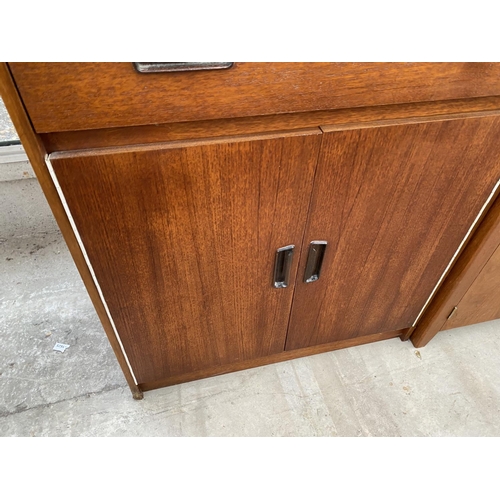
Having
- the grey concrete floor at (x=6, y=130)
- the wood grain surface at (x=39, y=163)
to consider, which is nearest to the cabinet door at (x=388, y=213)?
the wood grain surface at (x=39, y=163)

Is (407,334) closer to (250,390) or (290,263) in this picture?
(250,390)

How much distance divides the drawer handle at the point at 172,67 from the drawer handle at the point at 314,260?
0.37 m

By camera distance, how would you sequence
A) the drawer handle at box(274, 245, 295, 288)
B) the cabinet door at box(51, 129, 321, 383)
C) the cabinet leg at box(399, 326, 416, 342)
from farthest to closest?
1. the cabinet leg at box(399, 326, 416, 342)
2. the drawer handle at box(274, 245, 295, 288)
3. the cabinet door at box(51, 129, 321, 383)

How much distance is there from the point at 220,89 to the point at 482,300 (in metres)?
0.90

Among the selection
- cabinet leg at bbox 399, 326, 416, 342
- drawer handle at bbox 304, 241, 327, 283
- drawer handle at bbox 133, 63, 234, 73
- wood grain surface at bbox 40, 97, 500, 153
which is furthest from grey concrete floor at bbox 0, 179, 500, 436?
drawer handle at bbox 133, 63, 234, 73

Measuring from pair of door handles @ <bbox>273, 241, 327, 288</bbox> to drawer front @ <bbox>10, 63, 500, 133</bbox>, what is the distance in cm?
26

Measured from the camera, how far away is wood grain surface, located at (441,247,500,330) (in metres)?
0.94

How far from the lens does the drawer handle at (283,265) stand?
72 cm

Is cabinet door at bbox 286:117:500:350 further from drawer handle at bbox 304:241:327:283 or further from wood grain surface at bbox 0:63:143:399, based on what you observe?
wood grain surface at bbox 0:63:143:399

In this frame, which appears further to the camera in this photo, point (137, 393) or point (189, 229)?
point (137, 393)

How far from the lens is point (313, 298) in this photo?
87cm

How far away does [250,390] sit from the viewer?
1.04 m

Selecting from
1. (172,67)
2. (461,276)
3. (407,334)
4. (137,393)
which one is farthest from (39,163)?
(407,334)

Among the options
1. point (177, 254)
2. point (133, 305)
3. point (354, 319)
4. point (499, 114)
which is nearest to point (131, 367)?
point (133, 305)
